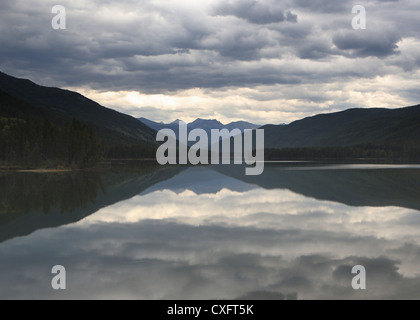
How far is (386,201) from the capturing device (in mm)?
48562

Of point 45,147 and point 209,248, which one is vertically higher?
point 45,147

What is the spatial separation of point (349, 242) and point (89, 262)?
16.4 meters

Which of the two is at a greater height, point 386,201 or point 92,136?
point 92,136

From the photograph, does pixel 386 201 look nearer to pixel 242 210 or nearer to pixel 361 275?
pixel 242 210

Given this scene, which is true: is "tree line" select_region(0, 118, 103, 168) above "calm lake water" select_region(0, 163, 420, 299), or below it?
above

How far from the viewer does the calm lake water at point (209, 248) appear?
17141 millimetres

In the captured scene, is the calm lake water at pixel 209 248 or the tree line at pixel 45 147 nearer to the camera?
the calm lake water at pixel 209 248

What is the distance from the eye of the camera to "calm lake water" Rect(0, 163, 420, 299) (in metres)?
17.1

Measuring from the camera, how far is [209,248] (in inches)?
973

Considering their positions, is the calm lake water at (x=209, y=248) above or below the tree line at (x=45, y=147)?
below

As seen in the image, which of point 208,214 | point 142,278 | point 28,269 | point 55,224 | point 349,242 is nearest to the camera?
point 142,278

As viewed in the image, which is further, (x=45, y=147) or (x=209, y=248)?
(x=45, y=147)

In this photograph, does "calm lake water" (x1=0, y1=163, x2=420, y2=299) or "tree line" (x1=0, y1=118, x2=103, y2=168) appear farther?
"tree line" (x1=0, y1=118, x2=103, y2=168)
